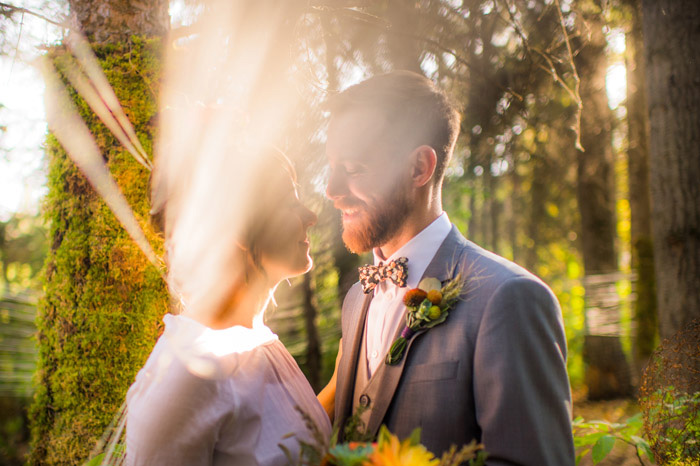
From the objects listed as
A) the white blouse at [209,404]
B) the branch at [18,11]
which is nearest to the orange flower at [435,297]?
the white blouse at [209,404]

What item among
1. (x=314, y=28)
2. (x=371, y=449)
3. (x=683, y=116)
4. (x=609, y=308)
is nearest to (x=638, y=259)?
(x=609, y=308)

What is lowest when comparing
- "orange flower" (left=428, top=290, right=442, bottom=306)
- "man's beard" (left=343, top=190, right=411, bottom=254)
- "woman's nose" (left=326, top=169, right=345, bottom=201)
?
"orange flower" (left=428, top=290, right=442, bottom=306)

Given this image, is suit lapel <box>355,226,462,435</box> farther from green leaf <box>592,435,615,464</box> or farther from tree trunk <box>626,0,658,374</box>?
tree trunk <box>626,0,658,374</box>

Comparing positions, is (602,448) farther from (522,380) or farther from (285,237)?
(285,237)

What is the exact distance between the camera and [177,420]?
5.22 ft

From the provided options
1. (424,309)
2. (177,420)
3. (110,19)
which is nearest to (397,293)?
(424,309)

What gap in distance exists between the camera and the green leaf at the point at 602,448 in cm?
229

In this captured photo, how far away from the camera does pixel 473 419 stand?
187 centimetres

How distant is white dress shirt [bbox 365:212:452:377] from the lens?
2229 millimetres

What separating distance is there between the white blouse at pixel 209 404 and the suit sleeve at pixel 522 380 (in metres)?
0.69

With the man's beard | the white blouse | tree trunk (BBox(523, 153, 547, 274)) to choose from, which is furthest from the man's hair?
tree trunk (BBox(523, 153, 547, 274))

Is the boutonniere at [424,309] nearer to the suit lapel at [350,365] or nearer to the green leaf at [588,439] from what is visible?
the suit lapel at [350,365]

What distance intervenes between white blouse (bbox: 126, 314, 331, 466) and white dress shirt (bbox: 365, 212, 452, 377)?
1.49 feet

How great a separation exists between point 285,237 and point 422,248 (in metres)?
0.68
